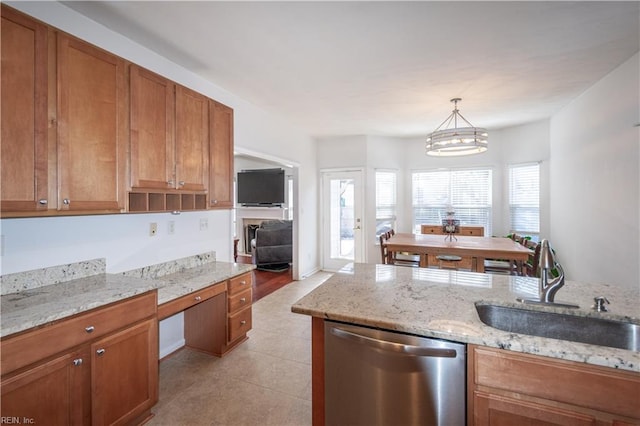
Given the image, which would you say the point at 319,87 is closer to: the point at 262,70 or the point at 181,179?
the point at 262,70

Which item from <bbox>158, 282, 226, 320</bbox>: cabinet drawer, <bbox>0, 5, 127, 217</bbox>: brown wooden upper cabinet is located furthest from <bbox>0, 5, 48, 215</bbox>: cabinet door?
<bbox>158, 282, 226, 320</bbox>: cabinet drawer

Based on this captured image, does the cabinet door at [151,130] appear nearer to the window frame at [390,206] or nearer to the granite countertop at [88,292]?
the granite countertop at [88,292]

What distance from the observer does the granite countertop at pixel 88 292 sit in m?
1.36

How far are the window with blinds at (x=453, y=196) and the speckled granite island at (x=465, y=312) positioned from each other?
4186 millimetres

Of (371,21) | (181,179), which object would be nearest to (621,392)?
(371,21)

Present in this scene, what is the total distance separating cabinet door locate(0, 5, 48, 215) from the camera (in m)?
1.43

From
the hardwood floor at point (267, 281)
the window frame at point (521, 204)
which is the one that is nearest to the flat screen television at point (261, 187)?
the hardwood floor at point (267, 281)

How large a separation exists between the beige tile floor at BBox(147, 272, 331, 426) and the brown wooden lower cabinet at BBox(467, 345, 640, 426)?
125cm

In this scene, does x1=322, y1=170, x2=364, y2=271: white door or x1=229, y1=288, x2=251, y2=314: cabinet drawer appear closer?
x1=229, y1=288, x2=251, y2=314: cabinet drawer

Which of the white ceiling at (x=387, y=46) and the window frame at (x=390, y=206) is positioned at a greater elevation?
the white ceiling at (x=387, y=46)

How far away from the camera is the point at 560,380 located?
105 centimetres

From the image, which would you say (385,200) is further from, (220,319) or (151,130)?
(151,130)

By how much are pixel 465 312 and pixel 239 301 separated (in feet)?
6.80

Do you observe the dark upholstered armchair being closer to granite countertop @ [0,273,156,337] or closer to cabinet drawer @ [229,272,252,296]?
cabinet drawer @ [229,272,252,296]
